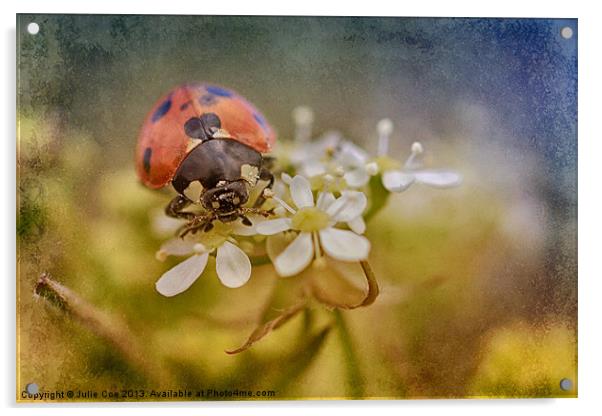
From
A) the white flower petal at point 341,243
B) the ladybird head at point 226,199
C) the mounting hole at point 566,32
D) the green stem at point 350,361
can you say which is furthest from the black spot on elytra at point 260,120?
the mounting hole at point 566,32

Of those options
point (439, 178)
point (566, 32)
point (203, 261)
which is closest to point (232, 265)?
point (203, 261)

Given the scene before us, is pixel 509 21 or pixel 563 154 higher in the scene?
pixel 509 21

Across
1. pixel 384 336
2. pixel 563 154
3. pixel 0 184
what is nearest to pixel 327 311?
pixel 384 336

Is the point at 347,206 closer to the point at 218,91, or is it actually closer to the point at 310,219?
the point at 310,219

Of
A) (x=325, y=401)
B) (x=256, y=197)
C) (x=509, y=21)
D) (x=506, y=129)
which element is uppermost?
(x=509, y=21)

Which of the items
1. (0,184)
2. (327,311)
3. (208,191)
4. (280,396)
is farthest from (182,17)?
(280,396)

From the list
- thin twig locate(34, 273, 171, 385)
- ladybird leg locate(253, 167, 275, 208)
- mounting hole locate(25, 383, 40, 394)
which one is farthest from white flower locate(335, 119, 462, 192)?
mounting hole locate(25, 383, 40, 394)

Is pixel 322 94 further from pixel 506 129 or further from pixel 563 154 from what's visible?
pixel 563 154
